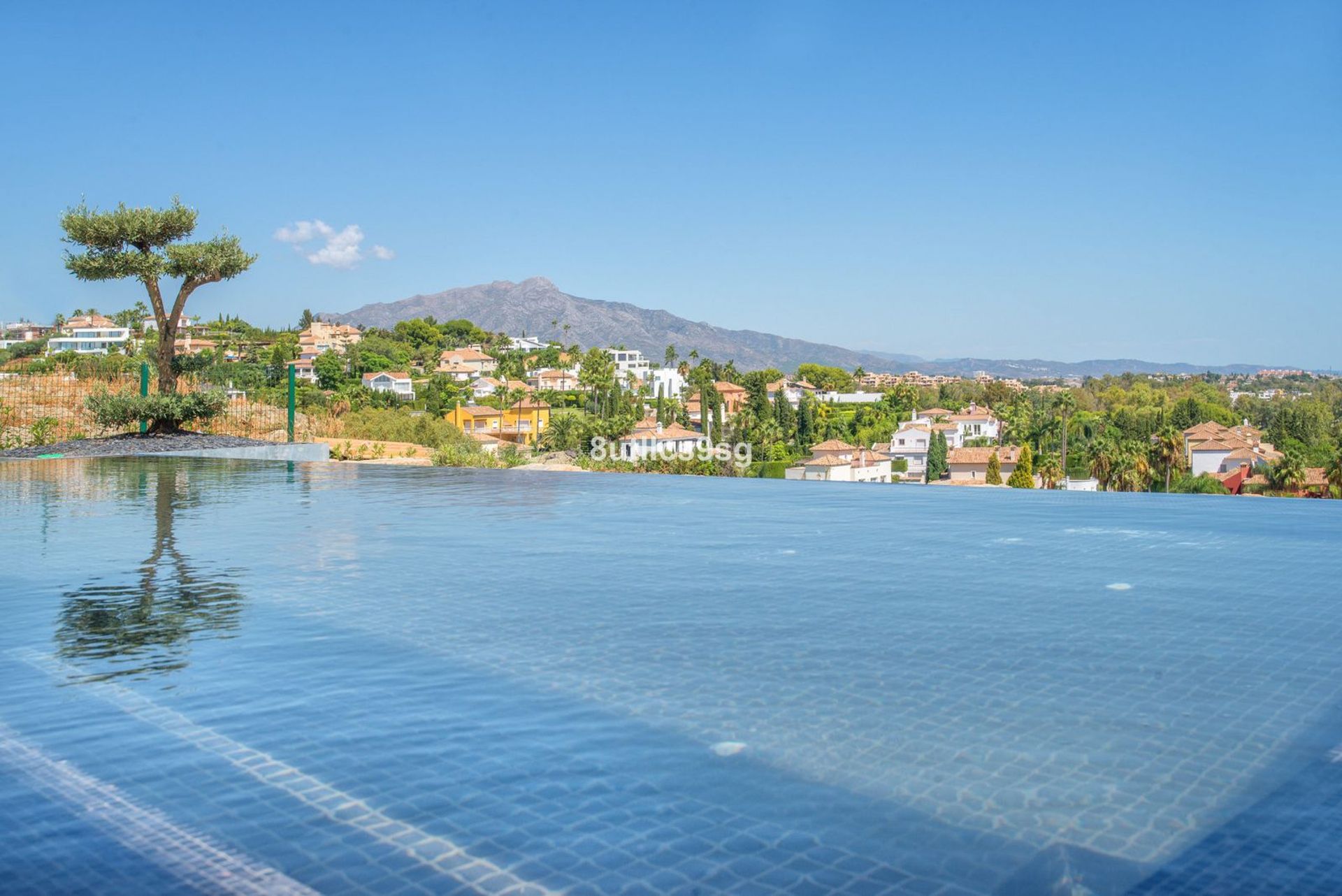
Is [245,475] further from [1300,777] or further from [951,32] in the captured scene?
[951,32]

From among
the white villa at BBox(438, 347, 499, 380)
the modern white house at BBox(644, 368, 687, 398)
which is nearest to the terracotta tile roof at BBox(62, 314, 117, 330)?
the white villa at BBox(438, 347, 499, 380)

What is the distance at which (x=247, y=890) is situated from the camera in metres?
1.71

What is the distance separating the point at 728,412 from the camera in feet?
243

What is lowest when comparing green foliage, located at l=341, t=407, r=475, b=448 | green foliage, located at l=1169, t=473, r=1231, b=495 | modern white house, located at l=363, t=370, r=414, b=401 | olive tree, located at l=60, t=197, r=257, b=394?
green foliage, located at l=1169, t=473, r=1231, b=495

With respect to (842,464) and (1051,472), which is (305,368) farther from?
(1051,472)

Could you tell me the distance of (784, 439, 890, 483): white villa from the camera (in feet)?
147

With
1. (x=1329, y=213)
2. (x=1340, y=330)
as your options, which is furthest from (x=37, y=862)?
(x=1340, y=330)

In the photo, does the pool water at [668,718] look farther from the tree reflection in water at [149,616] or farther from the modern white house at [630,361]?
the modern white house at [630,361]

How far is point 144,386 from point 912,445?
2071 inches

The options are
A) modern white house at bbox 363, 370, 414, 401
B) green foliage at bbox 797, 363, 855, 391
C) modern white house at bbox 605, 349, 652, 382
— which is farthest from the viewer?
green foliage at bbox 797, 363, 855, 391

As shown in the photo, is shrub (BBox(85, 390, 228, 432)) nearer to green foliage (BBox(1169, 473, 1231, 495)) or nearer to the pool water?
the pool water

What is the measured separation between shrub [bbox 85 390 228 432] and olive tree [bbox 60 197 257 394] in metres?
0.70

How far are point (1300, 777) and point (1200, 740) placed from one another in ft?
Answer: 0.86

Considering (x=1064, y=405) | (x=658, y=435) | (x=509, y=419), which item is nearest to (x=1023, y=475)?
(x=658, y=435)
